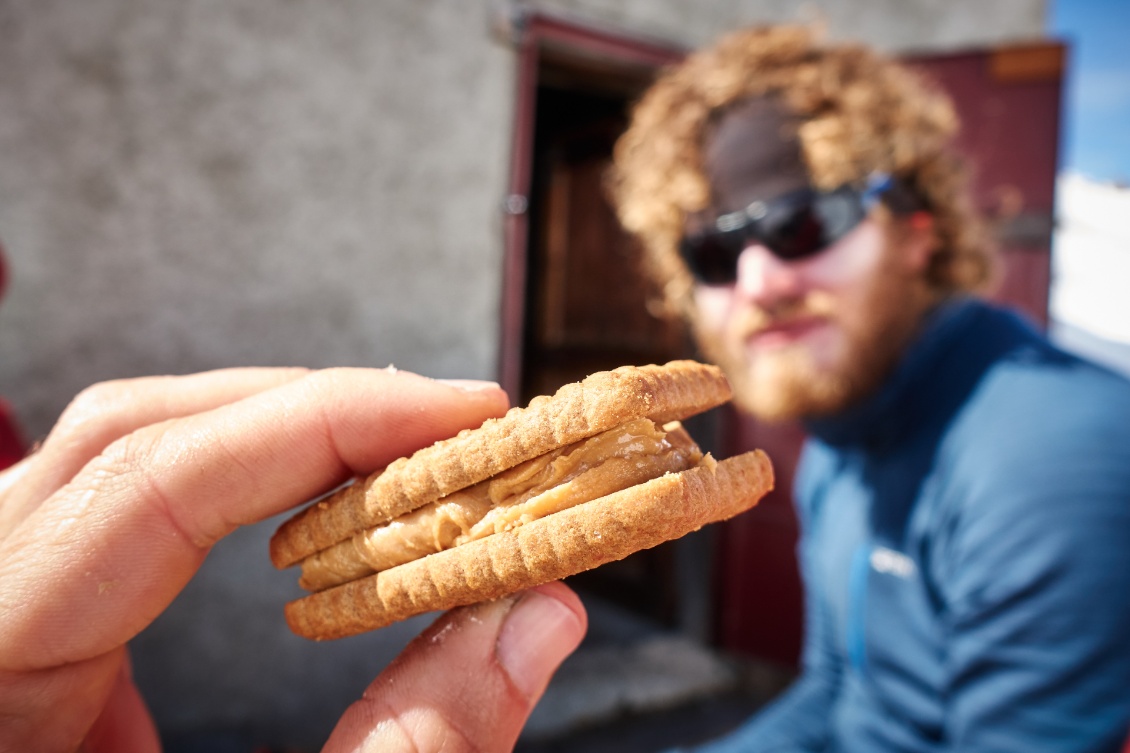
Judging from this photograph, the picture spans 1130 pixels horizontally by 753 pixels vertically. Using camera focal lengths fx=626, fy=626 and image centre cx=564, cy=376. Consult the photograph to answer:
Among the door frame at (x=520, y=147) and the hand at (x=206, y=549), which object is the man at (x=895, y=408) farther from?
the hand at (x=206, y=549)

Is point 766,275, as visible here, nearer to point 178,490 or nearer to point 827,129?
point 827,129

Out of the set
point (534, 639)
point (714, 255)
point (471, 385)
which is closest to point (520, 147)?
point (714, 255)

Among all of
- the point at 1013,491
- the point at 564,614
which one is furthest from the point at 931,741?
the point at 564,614

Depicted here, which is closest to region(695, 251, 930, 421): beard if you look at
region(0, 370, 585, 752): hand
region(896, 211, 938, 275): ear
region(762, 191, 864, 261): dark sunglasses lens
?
region(896, 211, 938, 275): ear

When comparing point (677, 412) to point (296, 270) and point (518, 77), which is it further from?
point (518, 77)

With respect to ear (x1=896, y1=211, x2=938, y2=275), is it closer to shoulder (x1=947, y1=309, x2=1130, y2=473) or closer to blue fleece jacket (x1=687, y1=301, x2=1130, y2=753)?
blue fleece jacket (x1=687, y1=301, x2=1130, y2=753)

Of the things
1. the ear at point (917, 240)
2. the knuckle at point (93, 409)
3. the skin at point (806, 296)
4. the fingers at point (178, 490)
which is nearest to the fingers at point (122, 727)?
the fingers at point (178, 490)

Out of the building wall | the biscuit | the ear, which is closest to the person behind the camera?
the biscuit
